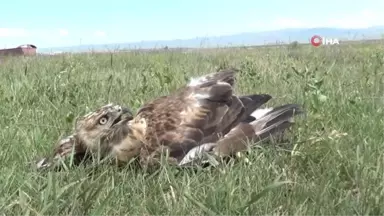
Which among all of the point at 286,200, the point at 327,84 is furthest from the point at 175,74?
the point at 286,200

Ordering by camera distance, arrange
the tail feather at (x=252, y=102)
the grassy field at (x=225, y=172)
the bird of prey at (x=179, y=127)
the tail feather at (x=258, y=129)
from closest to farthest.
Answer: the grassy field at (x=225, y=172) → the bird of prey at (x=179, y=127) → the tail feather at (x=258, y=129) → the tail feather at (x=252, y=102)

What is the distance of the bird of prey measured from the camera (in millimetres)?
4094

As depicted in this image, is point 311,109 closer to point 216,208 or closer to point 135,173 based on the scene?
point 135,173

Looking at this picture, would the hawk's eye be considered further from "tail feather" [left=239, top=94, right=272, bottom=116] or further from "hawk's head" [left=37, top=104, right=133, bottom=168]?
"tail feather" [left=239, top=94, right=272, bottom=116]

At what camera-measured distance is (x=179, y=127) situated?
4227 millimetres

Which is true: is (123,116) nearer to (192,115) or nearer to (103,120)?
(103,120)

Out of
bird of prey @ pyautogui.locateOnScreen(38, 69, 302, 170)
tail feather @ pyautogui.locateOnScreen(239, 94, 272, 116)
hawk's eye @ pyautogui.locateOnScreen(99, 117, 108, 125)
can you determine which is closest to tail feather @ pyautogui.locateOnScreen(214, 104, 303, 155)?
bird of prey @ pyautogui.locateOnScreen(38, 69, 302, 170)

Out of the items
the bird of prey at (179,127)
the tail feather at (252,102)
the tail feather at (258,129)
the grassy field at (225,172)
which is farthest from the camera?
the tail feather at (252,102)

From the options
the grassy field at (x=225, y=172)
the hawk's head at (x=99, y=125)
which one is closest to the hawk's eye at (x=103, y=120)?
the hawk's head at (x=99, y=125)

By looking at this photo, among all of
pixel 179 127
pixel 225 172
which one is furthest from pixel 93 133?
pixel 225 172

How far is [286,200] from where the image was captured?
331 cm

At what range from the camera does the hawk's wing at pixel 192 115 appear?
13.5 ft

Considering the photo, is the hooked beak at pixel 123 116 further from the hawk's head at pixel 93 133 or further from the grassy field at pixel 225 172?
the grassy field at pixel 225 172

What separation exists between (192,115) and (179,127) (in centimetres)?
18
